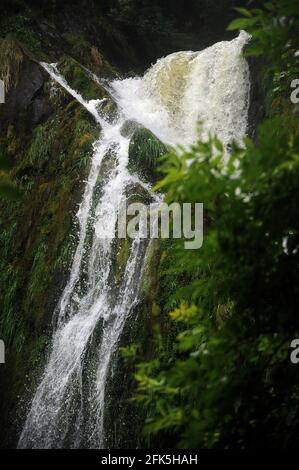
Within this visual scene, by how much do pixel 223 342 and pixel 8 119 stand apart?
8685 mm

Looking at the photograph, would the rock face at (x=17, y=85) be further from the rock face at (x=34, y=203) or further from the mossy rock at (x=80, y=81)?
the mossy rock at (x=80, y=81)

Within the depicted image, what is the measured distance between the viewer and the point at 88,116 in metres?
8.92

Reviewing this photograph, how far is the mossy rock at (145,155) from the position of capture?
25.7ft

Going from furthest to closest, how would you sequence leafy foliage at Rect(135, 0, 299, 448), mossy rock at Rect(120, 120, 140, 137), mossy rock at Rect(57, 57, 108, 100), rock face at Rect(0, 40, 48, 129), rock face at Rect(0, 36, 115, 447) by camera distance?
mossy rock at Rect(57, 57, 108, 100) → rock face at Rect(0, 40, 48, 129) → mossy rock at Rect(120, 120, 140, 137) → rock face at Rect(0, 36, 115, 447) → leafy foliage at Rect(135, 0, 299, 448)

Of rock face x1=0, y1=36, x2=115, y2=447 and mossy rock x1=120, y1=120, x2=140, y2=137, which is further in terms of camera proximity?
mossy rock x1=120, y1=120, x2=140, y2=137

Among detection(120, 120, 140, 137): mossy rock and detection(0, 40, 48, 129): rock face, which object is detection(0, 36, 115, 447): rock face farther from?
detection(120, 120, 140, 137): mossy rock

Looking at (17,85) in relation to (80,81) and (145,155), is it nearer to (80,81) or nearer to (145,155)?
(80,81)

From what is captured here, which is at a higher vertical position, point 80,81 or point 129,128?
point 80,81

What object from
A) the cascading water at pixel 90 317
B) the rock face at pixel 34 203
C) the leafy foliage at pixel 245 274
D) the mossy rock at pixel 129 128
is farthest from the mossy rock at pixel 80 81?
the leafy foliage at pixel 245 274

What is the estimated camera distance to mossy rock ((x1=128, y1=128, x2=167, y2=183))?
25.7 feet

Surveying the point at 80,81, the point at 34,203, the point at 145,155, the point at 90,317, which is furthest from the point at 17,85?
the point at 90,317

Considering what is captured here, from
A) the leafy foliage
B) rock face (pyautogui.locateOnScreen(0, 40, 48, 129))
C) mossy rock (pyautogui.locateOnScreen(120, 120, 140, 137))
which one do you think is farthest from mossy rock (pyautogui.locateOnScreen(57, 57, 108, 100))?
the leafy foliage

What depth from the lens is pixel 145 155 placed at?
7.96 m
